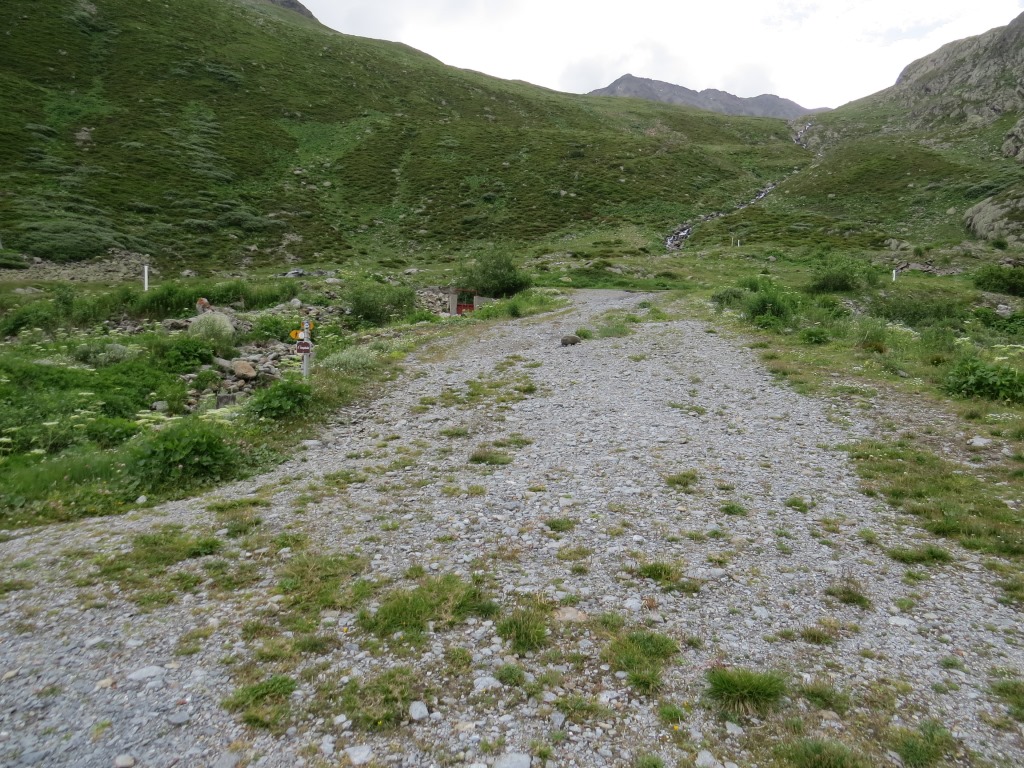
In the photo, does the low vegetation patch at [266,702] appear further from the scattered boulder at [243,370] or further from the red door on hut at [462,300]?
the red door on hut at [462,300]

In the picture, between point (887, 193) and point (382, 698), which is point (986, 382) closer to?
point (382, 698)

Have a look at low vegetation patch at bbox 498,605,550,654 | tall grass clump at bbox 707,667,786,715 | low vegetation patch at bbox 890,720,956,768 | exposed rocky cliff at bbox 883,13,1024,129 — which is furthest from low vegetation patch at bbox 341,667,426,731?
exposed rocky cliff at bbox 883,13,1024,129

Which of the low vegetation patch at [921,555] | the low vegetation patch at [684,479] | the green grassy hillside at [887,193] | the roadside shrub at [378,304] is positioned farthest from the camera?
the green grassy hillside at [887,193]

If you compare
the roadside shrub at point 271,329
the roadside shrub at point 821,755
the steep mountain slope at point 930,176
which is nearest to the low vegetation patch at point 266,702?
the roadside shrub at point 821,755

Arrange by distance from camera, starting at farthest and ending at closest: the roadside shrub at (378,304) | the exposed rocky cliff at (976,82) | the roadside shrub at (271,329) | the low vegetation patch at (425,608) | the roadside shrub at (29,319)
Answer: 1. the exposed rocky cliff at (976,82)
2. the roadside shrub at (378,304)
3. the roadside shrub at (271,329)
4. the roadside shrub at (29,319)
5. the low vegetation patch at (425,608)

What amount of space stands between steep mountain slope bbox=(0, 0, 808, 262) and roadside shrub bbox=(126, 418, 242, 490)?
35.2 meters

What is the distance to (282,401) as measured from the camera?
12.5 meters

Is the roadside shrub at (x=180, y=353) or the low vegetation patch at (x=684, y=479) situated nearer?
the low vegetation patch at (x=684, y=479)

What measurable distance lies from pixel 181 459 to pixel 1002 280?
139 ft

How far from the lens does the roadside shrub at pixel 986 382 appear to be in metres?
12.6

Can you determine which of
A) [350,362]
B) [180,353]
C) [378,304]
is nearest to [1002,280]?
[378,304]

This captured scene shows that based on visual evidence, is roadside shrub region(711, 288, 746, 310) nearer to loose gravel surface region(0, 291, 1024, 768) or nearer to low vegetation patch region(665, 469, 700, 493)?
loose gravel surface region(0, 291, 1024, 768)

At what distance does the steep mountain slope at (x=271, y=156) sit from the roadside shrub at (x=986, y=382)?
143ft

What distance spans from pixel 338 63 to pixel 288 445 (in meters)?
102
